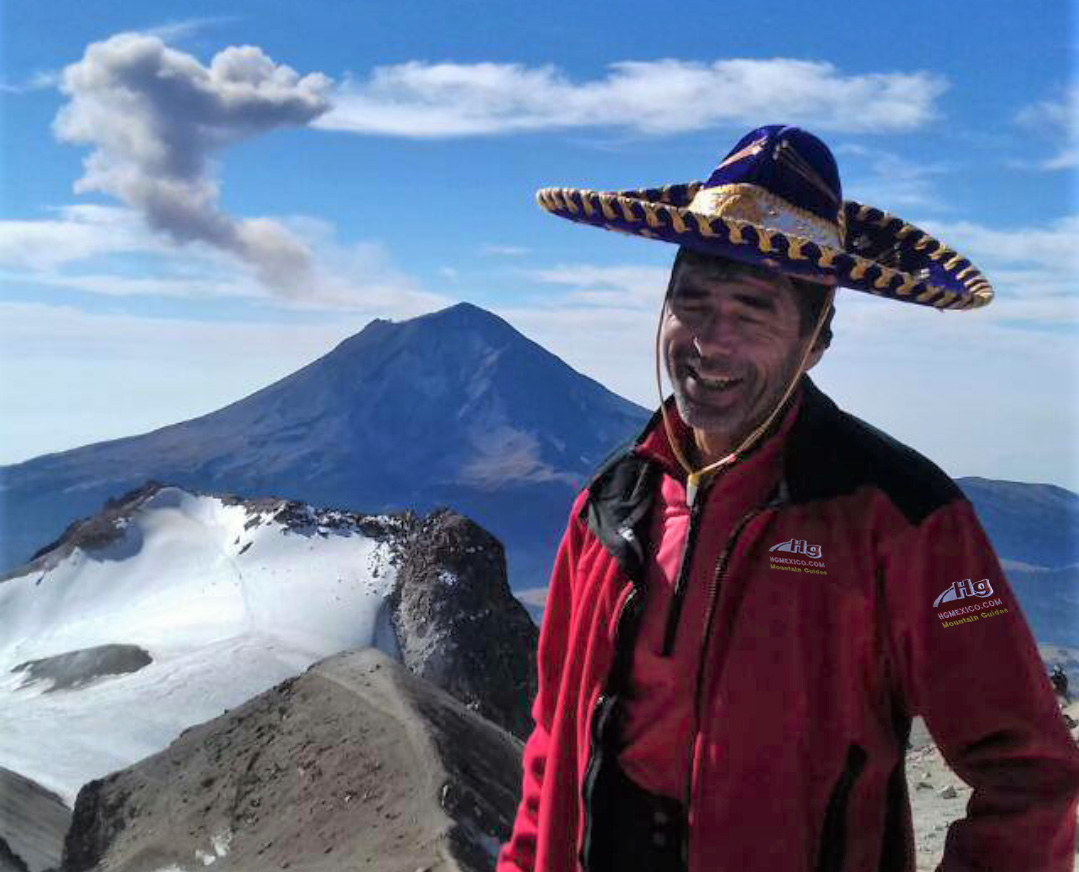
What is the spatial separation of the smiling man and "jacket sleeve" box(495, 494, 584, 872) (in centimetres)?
9

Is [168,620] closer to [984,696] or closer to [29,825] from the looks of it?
[29,825]

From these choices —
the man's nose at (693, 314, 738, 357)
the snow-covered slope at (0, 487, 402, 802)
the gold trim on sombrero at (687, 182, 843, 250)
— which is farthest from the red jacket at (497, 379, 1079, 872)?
the snow-covered slope at (0, 487, 402, 802)

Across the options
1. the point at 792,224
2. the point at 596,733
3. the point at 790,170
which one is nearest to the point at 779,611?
the point at 596,733

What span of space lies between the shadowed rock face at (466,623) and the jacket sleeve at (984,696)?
22.6 meters

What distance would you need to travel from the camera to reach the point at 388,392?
16425 cm

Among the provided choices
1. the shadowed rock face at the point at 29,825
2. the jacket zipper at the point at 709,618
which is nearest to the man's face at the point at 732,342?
the jacket zipper at the point at 709,618

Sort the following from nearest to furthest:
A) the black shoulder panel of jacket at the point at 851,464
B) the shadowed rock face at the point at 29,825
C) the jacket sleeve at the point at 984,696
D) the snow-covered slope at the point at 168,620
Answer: the jacket sleeve at the point at 984,696 → the black shoulder panel of jacket at the point at 851,464 → the shadowed rock face at the point at 29,825 → the snow-covered slope at the point at 168,620

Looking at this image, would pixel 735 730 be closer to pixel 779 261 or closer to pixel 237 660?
pixel 779 261

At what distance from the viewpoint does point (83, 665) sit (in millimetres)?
29984

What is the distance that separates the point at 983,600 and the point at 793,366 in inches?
24.0

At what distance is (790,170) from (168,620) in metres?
32.4

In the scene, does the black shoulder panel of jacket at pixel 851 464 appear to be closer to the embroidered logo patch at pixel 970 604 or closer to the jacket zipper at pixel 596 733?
the embroidered logo patch at pixel 970 604

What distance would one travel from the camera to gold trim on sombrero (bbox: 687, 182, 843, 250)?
91.8 inches

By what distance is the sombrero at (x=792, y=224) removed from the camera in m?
2.19
